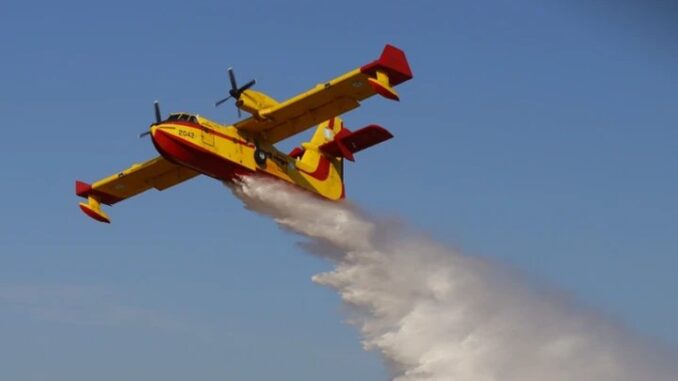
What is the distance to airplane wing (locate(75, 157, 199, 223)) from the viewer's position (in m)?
49.4

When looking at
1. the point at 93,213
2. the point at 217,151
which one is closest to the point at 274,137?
the point at 217,151

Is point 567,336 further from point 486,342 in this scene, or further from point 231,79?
point 231,79

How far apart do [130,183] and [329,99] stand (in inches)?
377

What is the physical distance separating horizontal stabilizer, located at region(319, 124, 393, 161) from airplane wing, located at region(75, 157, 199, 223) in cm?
560

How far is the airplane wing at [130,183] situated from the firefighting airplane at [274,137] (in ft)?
0.15

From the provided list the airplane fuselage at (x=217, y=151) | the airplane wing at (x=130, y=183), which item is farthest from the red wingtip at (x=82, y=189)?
the airplane fuselage at (x=217, y=151)

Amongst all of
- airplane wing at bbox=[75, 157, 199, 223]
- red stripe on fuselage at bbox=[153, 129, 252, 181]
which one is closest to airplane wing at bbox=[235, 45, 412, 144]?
red stripe on fuselage at bbox=[153, 129, 252, 181]

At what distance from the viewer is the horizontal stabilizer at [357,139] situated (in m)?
46.9

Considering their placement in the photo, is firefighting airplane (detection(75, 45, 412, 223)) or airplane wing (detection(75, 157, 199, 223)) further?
airplane wing (detection(75, 157, 199, 223))

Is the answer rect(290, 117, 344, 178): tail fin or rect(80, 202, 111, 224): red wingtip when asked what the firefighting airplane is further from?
rect(80, 202, 111, 224): red wingtip

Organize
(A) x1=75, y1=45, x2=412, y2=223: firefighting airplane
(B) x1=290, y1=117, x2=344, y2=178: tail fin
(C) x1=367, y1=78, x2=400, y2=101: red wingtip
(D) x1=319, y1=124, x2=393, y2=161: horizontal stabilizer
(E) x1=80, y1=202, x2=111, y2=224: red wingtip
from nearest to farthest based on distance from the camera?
(C) x1=367, y1=78, x2=400, y2=101: red wingtip < (A) x1=75, y1=45, x2=412, y2=223: firefighting airplane < (D) x1=319, y1=124, x2=393, y2=161: horizontal stabilizer < (B) x1=290, y1=117, x2=344, y2=178: tail fin < (E) x1=80, y1=202, x2=111, y2=224: red wingtip

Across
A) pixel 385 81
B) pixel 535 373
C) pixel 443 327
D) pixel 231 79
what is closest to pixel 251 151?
pixel 231 79

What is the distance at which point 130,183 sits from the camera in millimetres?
50344

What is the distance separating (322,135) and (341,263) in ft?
18.3
